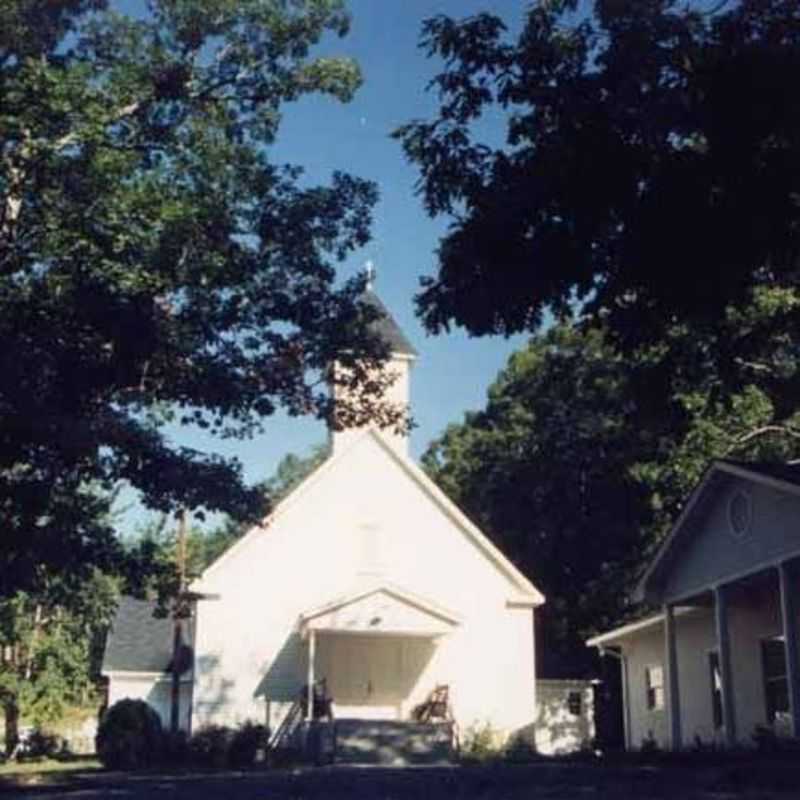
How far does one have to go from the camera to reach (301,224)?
2186 centimetres

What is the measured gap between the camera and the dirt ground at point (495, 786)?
40.3 feet

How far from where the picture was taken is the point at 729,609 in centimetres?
2497

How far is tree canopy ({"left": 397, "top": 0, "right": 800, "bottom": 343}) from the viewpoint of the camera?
11.0 metres

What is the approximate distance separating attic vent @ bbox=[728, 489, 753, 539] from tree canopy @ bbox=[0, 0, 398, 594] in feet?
23.9

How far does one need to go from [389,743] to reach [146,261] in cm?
1277

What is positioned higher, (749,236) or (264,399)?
(264,399)

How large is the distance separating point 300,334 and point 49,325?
15.9 feet

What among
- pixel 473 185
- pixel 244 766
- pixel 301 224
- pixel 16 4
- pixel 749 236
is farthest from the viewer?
pixel 244 766

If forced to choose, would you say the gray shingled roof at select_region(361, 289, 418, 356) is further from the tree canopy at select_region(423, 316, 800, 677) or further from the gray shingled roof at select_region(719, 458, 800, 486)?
the gray shingled roof at select_region(719, 458, 800, 486)

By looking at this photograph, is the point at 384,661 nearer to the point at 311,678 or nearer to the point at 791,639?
the point at 311,678

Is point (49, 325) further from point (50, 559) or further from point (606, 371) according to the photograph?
point (606, 371)

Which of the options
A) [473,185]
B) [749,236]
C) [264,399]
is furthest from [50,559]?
[749,236]

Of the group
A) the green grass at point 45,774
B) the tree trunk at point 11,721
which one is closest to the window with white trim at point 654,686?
the green grass at point 45,774

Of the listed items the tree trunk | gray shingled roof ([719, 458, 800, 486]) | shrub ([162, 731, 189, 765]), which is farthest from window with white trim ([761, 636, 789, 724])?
the tree trunk
